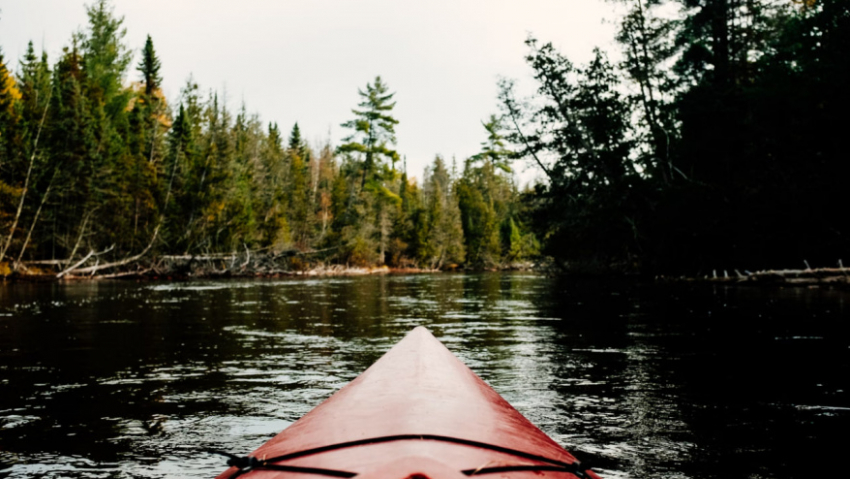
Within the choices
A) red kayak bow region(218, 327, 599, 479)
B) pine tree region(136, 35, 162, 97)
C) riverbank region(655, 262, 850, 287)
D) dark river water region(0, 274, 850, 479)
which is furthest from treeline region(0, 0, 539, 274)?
red kayak bow region(218, 327, 599, 479)

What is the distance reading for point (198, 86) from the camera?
138 feet

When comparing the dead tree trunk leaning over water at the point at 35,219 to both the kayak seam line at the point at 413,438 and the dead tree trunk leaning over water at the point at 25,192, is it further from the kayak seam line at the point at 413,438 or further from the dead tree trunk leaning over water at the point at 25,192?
the kayak seam line at the point at 413,438

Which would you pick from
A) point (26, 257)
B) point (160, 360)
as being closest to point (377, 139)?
point (26, 257)

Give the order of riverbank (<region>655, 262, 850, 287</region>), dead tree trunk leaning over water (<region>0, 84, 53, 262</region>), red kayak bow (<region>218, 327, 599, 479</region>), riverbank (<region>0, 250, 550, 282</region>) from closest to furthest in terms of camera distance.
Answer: red kayak bow (<region>218, 327, 599, 479</region>) → riverbank (<region>655, 262, 850, 287</region>) → dead tree trunk leaning over water (<region>0, 84, 53, 262</region>) → riverbank (<region>0, 250, 550, 282</region>)

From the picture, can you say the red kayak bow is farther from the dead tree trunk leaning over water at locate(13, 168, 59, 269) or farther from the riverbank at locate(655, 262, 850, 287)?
→ the dead tree trunk leaning over water at locate(13, 168, 59, 269)

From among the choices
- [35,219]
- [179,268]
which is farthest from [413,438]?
[179,268]

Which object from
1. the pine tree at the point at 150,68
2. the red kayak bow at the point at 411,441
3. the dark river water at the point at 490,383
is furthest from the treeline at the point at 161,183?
the red kayak bow at the point at 411,441

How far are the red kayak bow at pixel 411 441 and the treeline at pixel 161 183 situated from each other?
2563cm

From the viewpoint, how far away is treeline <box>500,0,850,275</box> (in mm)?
17922

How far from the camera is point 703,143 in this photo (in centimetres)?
2319

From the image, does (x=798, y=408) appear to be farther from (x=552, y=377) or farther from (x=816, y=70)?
(x=816, y=70)

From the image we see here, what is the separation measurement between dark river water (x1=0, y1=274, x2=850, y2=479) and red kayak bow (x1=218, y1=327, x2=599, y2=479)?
96 cm

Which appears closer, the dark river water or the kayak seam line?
the kayak seam line

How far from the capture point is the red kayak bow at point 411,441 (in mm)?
1570
